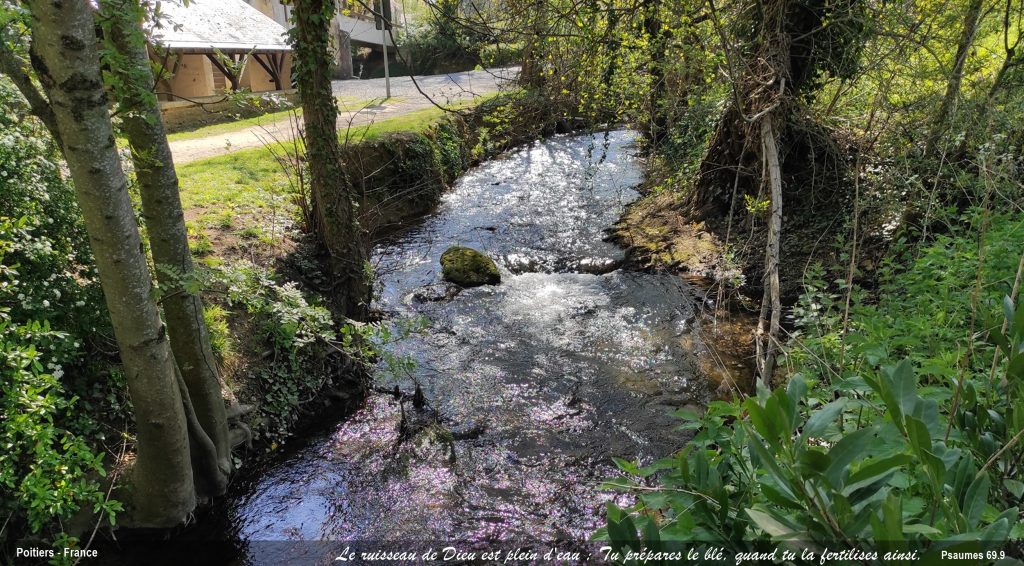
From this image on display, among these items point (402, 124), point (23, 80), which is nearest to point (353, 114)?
point (402, 124)

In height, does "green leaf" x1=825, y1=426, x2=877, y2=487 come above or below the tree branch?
below

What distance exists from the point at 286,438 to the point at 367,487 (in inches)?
42.7

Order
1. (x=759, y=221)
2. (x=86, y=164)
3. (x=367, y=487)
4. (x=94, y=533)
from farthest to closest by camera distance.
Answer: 1. (x=759, y=221)
2. (x=367, y=487)
3. (x=94, y=533)
4. (x=86, y=164)

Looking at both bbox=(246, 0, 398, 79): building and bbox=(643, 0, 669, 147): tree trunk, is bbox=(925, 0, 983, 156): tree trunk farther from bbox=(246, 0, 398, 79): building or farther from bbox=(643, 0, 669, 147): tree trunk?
bbox=(246, 0, 398, 79): building

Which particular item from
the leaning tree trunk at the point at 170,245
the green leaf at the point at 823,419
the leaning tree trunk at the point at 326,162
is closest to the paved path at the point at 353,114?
the leaning tree trunk at the point at 326,162

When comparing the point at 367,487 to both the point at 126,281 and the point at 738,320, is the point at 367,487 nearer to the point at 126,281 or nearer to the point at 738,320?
the point at 126,281

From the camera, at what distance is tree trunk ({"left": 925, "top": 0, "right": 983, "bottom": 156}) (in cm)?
511

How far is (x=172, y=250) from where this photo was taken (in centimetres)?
382

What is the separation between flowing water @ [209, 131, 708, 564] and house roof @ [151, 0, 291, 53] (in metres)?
8.99

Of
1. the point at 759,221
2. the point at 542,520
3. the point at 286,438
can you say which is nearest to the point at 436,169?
the point at 759,221

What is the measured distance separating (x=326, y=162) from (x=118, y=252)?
3427 millimetres

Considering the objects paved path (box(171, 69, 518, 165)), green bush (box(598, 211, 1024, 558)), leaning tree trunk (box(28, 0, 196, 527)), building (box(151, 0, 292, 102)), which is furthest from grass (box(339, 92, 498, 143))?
green bush (box(598, 211, 1024, 558))

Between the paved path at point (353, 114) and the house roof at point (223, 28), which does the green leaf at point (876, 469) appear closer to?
the paved path at point (353, 114)

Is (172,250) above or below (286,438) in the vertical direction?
above
